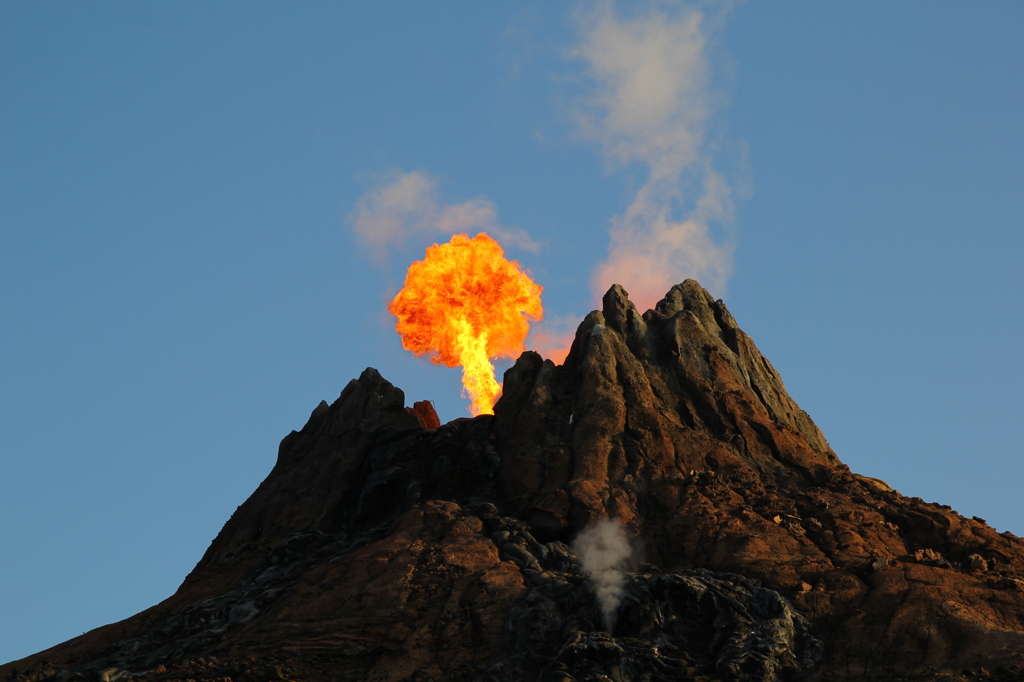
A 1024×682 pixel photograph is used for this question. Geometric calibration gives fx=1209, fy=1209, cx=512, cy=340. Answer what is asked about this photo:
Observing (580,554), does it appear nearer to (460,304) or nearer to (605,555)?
(605,555)

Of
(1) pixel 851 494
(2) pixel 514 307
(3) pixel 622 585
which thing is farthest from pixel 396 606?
(2) pixel 514 307

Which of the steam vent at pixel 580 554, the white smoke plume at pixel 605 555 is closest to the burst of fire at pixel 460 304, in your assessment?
the steam vent at pixel 580 554

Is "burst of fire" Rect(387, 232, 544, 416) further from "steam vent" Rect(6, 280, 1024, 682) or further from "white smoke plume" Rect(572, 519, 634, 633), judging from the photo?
"white smoke plume" Rect(572, 519, 634, 633)

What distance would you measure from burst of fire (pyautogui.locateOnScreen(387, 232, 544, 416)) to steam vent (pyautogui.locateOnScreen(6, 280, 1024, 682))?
8.67 metres

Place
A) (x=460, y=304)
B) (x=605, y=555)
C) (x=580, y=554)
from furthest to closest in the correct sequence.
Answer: (x=460, y=304) → (x=580, y=554) → (x=605, y=555)

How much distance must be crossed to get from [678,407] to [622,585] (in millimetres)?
15251

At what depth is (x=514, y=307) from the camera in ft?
245

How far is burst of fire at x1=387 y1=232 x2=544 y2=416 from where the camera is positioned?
74.2m

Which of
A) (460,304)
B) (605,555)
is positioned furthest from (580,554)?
(460,304)

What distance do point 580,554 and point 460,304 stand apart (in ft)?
90.8

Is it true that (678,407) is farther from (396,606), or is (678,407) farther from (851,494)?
(396,606)

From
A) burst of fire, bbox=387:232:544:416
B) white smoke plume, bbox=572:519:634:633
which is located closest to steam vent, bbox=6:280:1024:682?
white smoke plume, bbox=572:519:634:633

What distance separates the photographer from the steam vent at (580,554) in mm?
42188

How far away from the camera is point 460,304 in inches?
2933
